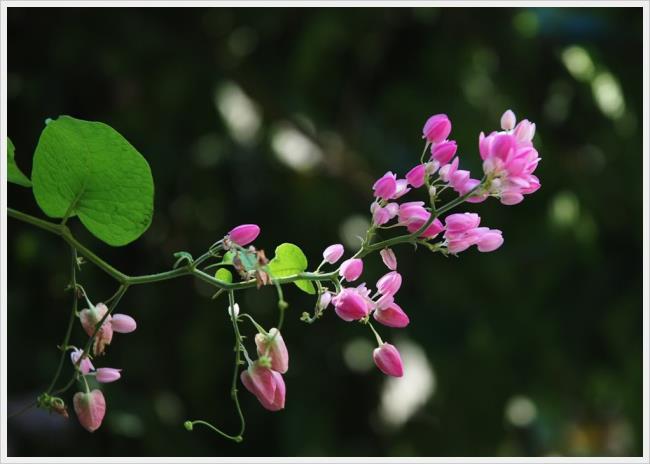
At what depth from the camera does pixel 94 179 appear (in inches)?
15.3

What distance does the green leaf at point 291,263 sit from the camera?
1.26 ft

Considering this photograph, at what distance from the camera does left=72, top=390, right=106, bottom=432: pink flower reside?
15.6 inches

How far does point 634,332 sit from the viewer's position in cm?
164

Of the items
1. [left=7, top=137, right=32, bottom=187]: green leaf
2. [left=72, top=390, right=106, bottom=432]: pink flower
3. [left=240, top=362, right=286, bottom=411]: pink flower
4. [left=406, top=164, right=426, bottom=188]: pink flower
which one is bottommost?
[left=72, top=390, right=106, bottom=432]: pink flower

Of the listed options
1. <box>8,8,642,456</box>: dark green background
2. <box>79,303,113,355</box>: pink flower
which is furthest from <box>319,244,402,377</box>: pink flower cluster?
<box>8,8,642,456</box>: dark green background

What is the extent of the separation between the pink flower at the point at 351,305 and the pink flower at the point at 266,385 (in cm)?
4

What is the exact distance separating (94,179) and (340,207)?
1186 millimetres

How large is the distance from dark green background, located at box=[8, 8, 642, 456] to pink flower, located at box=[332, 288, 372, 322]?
3.54 feet

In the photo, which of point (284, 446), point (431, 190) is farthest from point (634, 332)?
point (431, 190)

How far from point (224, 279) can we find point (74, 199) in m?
0.07

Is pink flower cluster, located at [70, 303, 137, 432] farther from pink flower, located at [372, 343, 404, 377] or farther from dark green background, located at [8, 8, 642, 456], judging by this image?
dark green background, located at [8, 8, 642, 456]

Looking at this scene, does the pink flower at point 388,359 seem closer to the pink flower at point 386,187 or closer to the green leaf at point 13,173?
the pink flower at point 386,187

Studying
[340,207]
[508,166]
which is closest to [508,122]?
[508,166]

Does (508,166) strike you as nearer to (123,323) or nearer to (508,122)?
(508,122)
